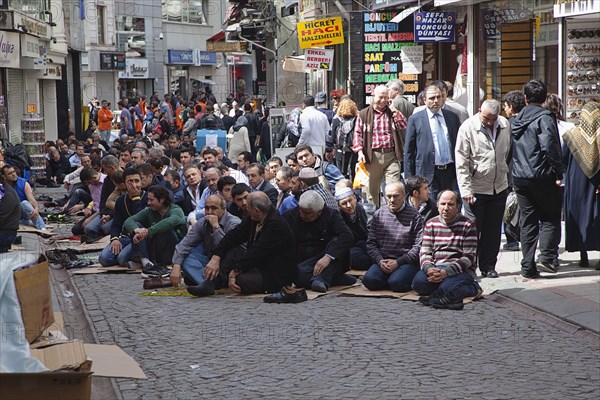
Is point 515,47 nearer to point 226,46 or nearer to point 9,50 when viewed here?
point 9,50

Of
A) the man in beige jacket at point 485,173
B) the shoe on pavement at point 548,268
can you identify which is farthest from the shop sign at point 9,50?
the shoe on pavement at point 548,268

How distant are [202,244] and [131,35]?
5267 cm

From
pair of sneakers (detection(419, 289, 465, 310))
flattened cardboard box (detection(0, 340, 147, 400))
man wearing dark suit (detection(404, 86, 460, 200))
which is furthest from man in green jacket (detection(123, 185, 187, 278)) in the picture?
flattened cardboard box (detection(0, 340, 147, 400))

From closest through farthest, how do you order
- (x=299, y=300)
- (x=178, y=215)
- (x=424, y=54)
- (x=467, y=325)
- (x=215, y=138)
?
1. (x=467, y=325)
2. (x=299, y=300)
3. (x=178, y=215)
4. (x=424, y=54)
5. (x=215, y=138)

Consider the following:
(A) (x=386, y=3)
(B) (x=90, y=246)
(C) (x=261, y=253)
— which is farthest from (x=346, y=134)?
(A) (x=386, y=3)

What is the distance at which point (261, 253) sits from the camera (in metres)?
11.4

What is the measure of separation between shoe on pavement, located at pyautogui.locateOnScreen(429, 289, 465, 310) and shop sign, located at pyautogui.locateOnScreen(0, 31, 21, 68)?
20.7 metres

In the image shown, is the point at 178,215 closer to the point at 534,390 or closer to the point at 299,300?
the point at 299,300

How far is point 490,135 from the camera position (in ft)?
38.7

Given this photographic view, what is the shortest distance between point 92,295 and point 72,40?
3432 centimetres

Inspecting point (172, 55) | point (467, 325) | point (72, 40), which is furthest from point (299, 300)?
point (172, 55)

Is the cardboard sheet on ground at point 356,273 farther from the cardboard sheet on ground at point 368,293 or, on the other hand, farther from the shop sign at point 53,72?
the shop sign at point 53,72

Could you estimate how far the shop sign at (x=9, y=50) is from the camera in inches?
1133

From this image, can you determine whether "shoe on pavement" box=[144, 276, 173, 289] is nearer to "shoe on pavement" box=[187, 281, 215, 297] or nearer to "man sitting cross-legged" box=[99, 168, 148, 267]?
"shoe on pavement" box=[187, 281, 215, 297]
